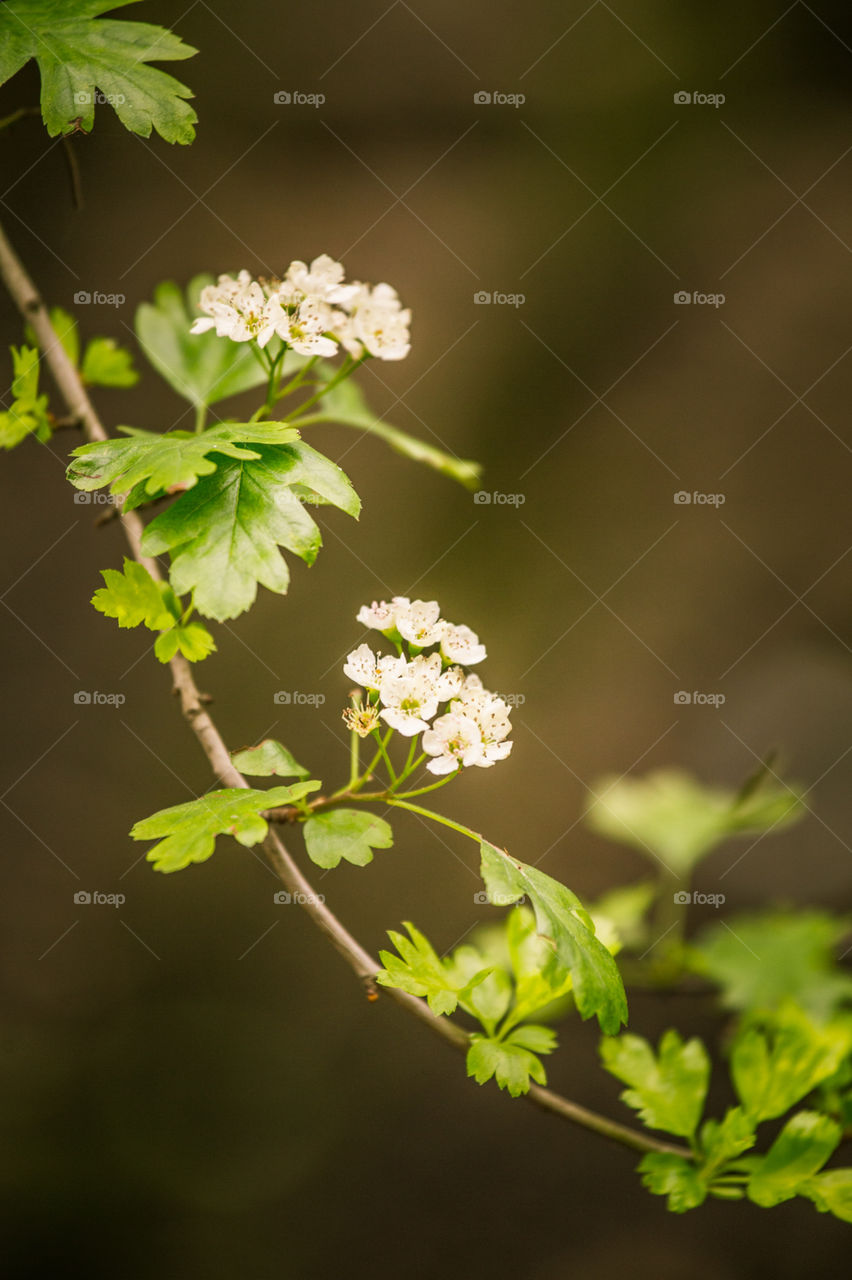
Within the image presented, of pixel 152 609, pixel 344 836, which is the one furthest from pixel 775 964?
pixel 152 609

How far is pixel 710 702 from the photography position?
2.48 meters

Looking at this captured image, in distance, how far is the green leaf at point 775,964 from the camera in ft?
4.95

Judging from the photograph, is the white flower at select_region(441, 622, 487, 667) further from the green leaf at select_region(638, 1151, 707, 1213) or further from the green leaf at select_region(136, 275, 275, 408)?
the green leaf at select_region(638, 1151, 707, 1213)

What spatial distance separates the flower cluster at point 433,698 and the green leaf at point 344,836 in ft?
0.30

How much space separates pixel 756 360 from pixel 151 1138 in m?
2.60

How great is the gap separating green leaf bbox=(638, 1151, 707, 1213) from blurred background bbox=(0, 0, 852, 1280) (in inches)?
40.8

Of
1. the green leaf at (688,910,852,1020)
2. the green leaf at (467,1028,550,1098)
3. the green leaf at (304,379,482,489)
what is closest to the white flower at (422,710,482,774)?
the green leaf at (467,1028,550,1098)

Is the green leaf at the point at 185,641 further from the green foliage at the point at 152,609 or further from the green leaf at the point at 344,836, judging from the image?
the green leaf at the point at 344,836

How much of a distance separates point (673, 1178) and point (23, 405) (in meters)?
1.24

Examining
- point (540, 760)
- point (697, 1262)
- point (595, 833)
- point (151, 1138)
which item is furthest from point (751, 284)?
point (151, 1138)

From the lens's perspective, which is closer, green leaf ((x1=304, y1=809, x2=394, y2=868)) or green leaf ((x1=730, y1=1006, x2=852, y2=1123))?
green leaf ((x1=304, y1=809, x2=394, y2=868))

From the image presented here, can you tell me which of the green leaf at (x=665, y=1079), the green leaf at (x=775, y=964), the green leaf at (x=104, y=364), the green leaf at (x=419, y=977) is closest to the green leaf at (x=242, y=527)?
the green leaf at (x=419, y=977)

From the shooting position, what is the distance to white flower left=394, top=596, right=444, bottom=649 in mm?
930

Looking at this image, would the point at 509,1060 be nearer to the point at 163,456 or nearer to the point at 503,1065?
the point at 503,1065
